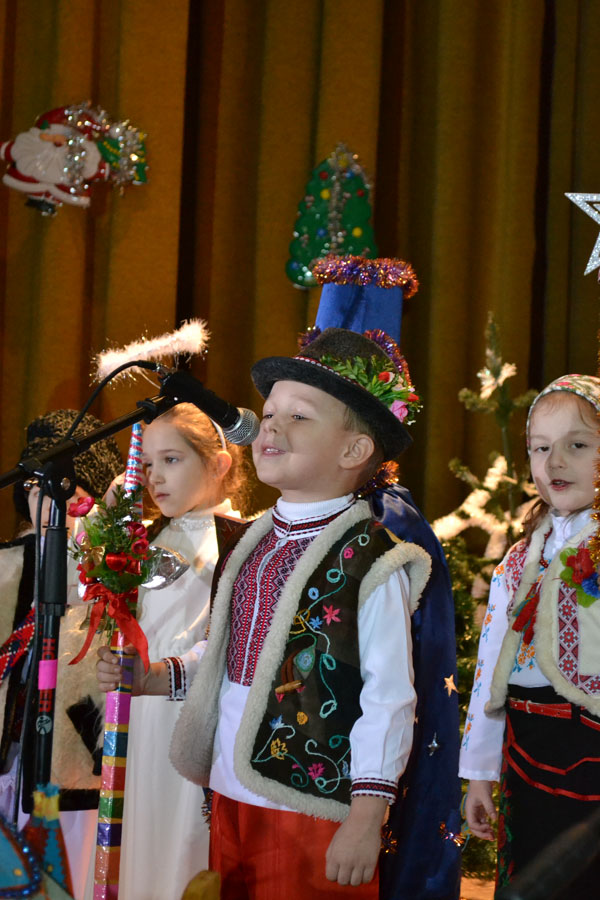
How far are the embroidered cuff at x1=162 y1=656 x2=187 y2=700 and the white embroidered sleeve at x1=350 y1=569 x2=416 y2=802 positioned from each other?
383 millimetres

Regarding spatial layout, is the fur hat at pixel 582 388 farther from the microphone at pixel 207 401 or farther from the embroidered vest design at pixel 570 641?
the microphone at pixel 207 401

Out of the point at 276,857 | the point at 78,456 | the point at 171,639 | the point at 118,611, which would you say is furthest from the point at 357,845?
the point at 78,456

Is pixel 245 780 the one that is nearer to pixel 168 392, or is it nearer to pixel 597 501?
pixel 168 392

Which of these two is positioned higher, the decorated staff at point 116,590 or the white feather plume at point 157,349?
the white feather plume at point 157,349

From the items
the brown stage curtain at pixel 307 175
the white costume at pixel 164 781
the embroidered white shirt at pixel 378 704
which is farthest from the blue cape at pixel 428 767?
the brown stage curtain at pixel 307 175

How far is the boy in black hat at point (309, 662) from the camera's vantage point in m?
1.55

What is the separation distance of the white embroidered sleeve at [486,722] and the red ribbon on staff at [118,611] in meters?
0.79

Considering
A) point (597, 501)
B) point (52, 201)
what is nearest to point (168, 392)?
point (597, 501)

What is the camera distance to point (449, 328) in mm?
3980

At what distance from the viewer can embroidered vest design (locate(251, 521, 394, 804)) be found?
1.57m

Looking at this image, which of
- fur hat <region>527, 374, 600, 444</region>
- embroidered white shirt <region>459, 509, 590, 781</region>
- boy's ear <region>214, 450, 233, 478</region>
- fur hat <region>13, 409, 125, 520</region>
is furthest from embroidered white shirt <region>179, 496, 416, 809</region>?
fur hat <region>13, 409, 125, 520</region>

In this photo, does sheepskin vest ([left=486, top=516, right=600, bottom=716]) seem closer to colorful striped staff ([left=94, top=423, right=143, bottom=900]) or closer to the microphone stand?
colorful striped staff ([left=94, top=423, right=143, bottom=900])

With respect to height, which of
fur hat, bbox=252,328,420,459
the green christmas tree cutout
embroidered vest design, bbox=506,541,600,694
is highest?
the green christmas tree cutout

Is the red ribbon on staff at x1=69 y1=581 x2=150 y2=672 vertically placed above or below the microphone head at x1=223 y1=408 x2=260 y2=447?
below
